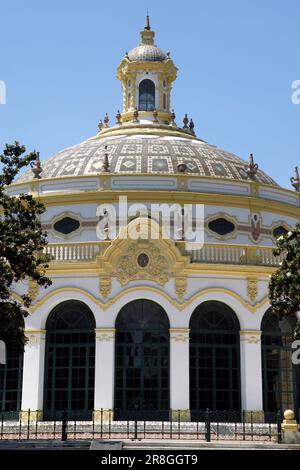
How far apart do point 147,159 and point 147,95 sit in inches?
520

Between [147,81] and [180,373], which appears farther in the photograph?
[147,81]

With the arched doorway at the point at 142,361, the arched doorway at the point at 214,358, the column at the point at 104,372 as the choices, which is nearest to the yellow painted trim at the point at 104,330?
the column at the point at 104,372

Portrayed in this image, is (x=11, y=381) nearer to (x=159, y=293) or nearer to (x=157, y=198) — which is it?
(x=159, y=293)

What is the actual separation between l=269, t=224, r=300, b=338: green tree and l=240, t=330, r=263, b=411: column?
22.7 ft

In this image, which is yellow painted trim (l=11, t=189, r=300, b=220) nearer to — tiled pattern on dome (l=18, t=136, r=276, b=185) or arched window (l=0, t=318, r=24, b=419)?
tiled pattern on dome (l=18, t=136, r=276, b=185)

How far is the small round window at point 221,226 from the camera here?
1795 inches

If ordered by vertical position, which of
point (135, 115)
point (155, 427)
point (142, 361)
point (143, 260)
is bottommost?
point (155, 427)

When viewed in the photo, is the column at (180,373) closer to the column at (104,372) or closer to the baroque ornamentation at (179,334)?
the baroque ornamentation at (179,334)

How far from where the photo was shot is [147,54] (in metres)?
60.8

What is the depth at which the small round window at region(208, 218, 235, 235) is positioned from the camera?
4559 centimetres

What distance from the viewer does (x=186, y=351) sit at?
37312 millimetres

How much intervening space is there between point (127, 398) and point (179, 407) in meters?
2.65

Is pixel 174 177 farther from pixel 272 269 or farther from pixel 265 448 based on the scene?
pixel 265 448

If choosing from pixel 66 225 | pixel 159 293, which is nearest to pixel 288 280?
pixel 159 293
